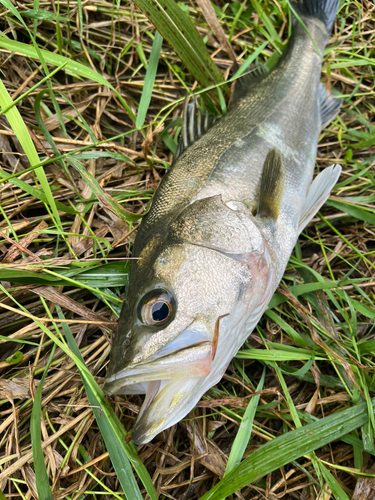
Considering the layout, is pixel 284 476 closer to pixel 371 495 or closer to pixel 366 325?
pixel 371 495

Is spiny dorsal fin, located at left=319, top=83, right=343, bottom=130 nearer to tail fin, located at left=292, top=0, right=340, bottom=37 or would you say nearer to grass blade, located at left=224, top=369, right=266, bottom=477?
tail fin, located at left=292, top=0, right=340, bottom=37

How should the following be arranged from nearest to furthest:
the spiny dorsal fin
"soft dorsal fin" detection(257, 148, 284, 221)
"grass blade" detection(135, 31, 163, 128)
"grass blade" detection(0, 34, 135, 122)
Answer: "soft dorsal fin" detection(257, 148, 284, 221) → "grass blade" detection(0, 34, 135, 122) → "grass blade" detection(135, 31, 163, 128) → the spiny dorsal fin

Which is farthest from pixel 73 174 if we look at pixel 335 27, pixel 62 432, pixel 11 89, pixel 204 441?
pixel 335 27

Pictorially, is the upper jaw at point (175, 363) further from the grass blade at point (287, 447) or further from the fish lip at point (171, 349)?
the grass blade at point (287, 447)

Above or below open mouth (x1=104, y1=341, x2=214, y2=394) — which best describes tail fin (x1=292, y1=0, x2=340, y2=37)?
above

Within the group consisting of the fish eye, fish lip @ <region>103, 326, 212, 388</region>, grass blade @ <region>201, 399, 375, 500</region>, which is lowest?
grass blade @ <region>201, 399, 375, 500</region>

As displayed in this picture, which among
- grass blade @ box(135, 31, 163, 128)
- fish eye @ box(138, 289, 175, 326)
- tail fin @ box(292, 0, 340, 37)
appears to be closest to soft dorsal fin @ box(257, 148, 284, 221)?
fish eye @ box(138, 289, 175, 326)
